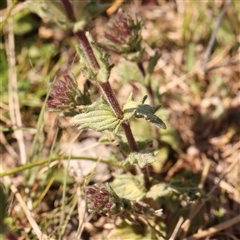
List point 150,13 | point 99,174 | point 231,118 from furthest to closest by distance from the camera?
point 150,13 < point 231,118 < point 99,174

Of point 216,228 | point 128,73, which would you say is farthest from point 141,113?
point 216,228

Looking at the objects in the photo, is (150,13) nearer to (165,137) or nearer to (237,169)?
(165,137)

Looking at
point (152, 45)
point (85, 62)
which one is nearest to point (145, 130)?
point (152, 45)

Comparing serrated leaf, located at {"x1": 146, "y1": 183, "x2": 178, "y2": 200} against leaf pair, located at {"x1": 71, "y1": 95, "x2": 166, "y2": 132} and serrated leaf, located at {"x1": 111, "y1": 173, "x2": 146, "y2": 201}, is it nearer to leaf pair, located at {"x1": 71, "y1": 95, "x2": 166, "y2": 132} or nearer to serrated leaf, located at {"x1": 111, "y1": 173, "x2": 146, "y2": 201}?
serrated leaf, located at {"x1": 111, "y1": 173, "x2": 146, "y2": 201}

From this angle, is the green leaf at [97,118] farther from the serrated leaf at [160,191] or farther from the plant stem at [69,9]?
the serrated leaf at [160,191]

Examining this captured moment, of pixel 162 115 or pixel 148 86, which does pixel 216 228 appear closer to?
pixel 162 115

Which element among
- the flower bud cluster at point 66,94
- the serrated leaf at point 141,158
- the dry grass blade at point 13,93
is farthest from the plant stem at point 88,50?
the dry grass blade at point 13,93

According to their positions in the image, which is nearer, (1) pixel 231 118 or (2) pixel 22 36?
(1) pixel 231 118
